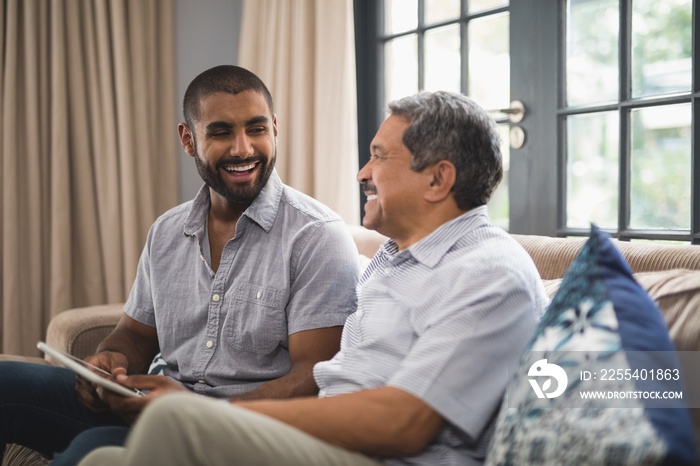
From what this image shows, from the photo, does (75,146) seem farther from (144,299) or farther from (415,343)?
(415,343)

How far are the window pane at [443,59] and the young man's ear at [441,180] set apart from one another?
1.36 meters

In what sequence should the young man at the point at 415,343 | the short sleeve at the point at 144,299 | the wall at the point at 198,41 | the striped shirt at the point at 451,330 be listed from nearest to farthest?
the young man at the point at 415,343 < the striped shirt at the point at 451,330 < the short sleeve at the point at 144,299 < the wall at the point at 198,41

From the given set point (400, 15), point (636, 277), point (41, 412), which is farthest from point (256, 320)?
point (400, 15)

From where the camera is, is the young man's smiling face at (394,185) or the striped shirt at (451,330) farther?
the young man's smiling face at (394,185)

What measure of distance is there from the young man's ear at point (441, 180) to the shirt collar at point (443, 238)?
0.18 ft

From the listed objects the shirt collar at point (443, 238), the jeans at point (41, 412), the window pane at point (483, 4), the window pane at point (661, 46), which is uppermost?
the window pane at point (483, 4)

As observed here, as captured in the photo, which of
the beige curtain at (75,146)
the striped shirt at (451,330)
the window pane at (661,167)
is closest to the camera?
the striped shirt at (451,330)

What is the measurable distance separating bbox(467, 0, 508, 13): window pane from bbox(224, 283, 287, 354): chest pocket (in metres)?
1.42

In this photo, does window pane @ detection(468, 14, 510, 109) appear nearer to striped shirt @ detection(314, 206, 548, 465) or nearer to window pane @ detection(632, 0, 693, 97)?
window pane @ detection(632, 0, 693, 97)

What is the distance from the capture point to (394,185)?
4.45 ft

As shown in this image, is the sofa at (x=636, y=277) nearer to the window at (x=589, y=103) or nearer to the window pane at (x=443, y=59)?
the window at (x=589, y=103)

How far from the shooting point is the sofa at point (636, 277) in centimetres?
107

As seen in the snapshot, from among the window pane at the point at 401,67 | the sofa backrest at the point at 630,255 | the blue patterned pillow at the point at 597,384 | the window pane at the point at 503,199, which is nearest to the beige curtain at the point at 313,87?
the window pane at the point at 401,67

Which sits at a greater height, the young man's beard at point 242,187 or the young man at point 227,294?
the young man's beard at point 242,187
